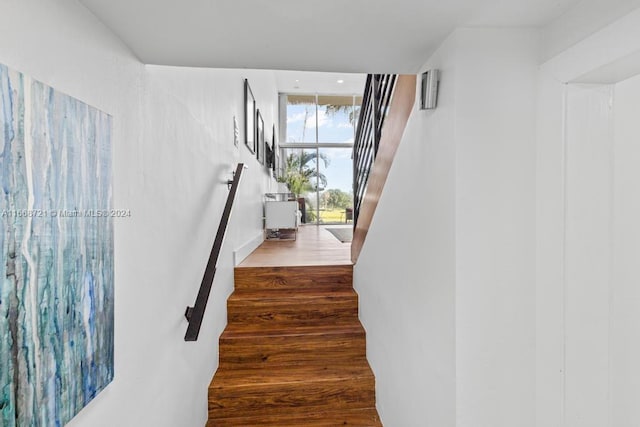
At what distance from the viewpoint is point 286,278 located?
2.70 meters

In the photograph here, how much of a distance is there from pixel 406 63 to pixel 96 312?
133 centimetres

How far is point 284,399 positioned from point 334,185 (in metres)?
7.14

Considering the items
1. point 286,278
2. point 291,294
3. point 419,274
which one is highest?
point 419,274

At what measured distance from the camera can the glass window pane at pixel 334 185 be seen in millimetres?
8828

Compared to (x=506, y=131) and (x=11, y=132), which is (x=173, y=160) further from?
(x=506, y=131)

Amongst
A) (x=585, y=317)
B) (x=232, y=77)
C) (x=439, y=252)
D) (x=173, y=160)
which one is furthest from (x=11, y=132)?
(x=232, y=77)

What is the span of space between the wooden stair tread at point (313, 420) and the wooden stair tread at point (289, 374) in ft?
0.64

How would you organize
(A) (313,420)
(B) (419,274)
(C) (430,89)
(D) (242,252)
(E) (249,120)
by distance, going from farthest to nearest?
(E) (249,120)
(D) (242,252)
(A) (313,420)
(B) (419,274)
(C) (430,89)

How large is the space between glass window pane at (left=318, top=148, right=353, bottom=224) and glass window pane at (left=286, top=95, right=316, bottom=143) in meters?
0.61

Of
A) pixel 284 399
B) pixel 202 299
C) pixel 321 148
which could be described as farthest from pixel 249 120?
pixel 321 148

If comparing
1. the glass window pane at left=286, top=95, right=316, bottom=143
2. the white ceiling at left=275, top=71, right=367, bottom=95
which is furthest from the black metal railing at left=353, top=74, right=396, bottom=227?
the glass window pane at left=286, top=95, right=316, bottom=143

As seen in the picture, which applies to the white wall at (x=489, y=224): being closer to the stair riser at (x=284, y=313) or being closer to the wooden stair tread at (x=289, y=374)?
the wooden stair tread at (x=289, y=374)

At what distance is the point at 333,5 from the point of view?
2.84 feet

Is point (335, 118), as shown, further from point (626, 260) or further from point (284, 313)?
point (626, 260)
